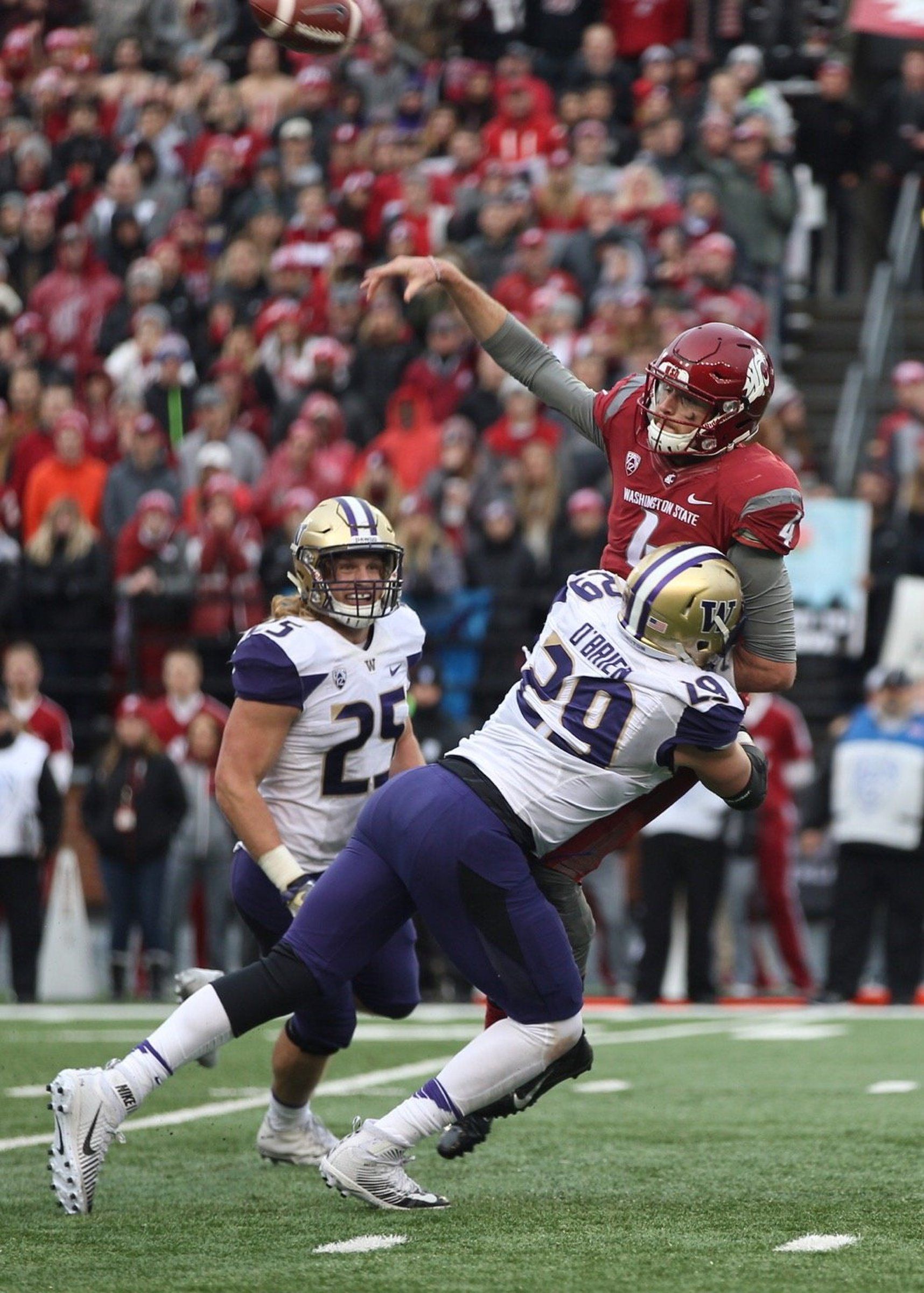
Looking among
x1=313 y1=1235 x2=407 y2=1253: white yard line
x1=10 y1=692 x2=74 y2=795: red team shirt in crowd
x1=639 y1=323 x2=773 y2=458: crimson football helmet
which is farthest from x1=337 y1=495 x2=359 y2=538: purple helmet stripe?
x1=10 y1=692 x2=74 y2=795: red team shirt in crowd

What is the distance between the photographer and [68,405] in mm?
13133

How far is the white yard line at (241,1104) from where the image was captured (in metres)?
6.04

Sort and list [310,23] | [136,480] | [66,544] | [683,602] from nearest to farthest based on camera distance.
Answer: [683,602], [310,23], [66,544], [136,480]

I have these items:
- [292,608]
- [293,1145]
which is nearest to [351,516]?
[292,608]

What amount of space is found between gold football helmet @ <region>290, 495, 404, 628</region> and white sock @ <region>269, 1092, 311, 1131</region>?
4.01ft

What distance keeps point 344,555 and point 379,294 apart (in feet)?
26.3

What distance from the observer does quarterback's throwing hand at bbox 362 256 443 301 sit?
529 centimetres

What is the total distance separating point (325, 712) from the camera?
5324 millimetres

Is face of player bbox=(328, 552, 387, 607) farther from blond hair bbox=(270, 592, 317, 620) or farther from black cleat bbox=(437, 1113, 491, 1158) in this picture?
black cleat bbox=(437, 1113, 491, 1158)

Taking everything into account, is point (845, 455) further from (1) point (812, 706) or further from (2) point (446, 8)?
(2) point (446, 8)

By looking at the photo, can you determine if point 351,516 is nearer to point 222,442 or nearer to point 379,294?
point 222,442

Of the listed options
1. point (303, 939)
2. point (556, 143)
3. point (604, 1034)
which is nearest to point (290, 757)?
point (303, 939)

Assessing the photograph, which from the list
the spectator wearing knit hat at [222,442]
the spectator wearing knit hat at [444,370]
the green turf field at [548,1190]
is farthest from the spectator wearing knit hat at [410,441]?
the green turf field at [548,1190]

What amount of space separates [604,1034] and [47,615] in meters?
4.55
